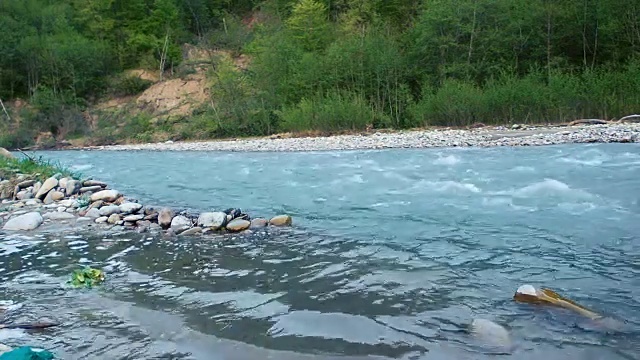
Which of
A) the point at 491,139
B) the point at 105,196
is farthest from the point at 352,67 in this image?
the point at 105,196

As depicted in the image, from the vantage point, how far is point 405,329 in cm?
334

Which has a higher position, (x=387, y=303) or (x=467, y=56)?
(x=467, y=56)

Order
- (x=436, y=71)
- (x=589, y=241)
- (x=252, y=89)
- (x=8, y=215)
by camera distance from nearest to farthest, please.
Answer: (x=589, y=241)
(x=8, y=215)
(x=436, y=71)
(x=252, y=89)

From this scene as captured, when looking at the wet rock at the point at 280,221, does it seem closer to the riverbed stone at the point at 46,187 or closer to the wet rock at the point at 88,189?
the wet rock at the point at 88,189

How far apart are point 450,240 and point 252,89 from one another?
26.6m

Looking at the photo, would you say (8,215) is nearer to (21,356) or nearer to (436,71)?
(21,356)

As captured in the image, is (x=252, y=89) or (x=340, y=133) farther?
(x=252, y=89)

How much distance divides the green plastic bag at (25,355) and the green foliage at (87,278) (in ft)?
5.10

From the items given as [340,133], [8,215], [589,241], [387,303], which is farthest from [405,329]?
[340,133]

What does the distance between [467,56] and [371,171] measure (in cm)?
1519

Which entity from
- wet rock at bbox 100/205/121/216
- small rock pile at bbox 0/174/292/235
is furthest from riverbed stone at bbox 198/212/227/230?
wet rock at bbox 100/205/121/216

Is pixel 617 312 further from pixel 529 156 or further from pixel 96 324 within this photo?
pixel 529 156

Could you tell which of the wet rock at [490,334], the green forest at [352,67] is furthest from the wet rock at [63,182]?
the green forest at [352,67]

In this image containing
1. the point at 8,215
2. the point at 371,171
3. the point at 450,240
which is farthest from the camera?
the point at 371,171
